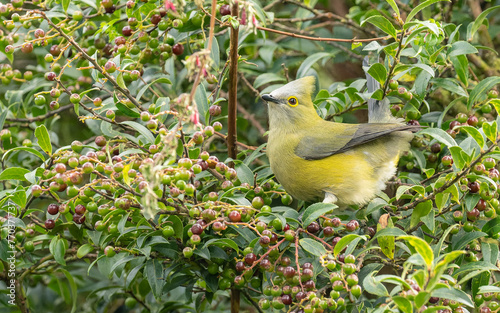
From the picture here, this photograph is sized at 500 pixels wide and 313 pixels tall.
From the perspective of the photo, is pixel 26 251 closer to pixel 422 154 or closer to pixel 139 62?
pixel 139 62

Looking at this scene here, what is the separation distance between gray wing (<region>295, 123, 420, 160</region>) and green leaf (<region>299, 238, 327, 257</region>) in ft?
4.77

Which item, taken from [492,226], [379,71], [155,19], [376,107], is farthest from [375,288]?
[155,19]

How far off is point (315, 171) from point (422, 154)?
0.75 m

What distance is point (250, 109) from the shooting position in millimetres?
4773

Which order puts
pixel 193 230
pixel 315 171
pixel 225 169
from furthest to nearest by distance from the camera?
pixel 315 171 → pixel 225 169 → pixel 193 230

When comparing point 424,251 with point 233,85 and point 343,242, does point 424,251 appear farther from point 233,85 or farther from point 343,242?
point 233,85

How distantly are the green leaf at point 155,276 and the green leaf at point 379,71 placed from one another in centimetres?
163

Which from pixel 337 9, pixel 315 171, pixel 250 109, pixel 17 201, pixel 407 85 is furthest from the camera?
pixel 337 9

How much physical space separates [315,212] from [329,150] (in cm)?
138

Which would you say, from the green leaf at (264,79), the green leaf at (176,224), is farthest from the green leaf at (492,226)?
the green leaf at (264,79)

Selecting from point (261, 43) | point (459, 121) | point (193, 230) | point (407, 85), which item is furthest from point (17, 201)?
point (407, 85)

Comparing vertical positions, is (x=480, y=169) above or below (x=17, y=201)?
above

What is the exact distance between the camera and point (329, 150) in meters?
3.72

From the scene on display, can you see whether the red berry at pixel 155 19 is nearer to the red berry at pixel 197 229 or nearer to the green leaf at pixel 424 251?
the red berry at pixel 197 229
